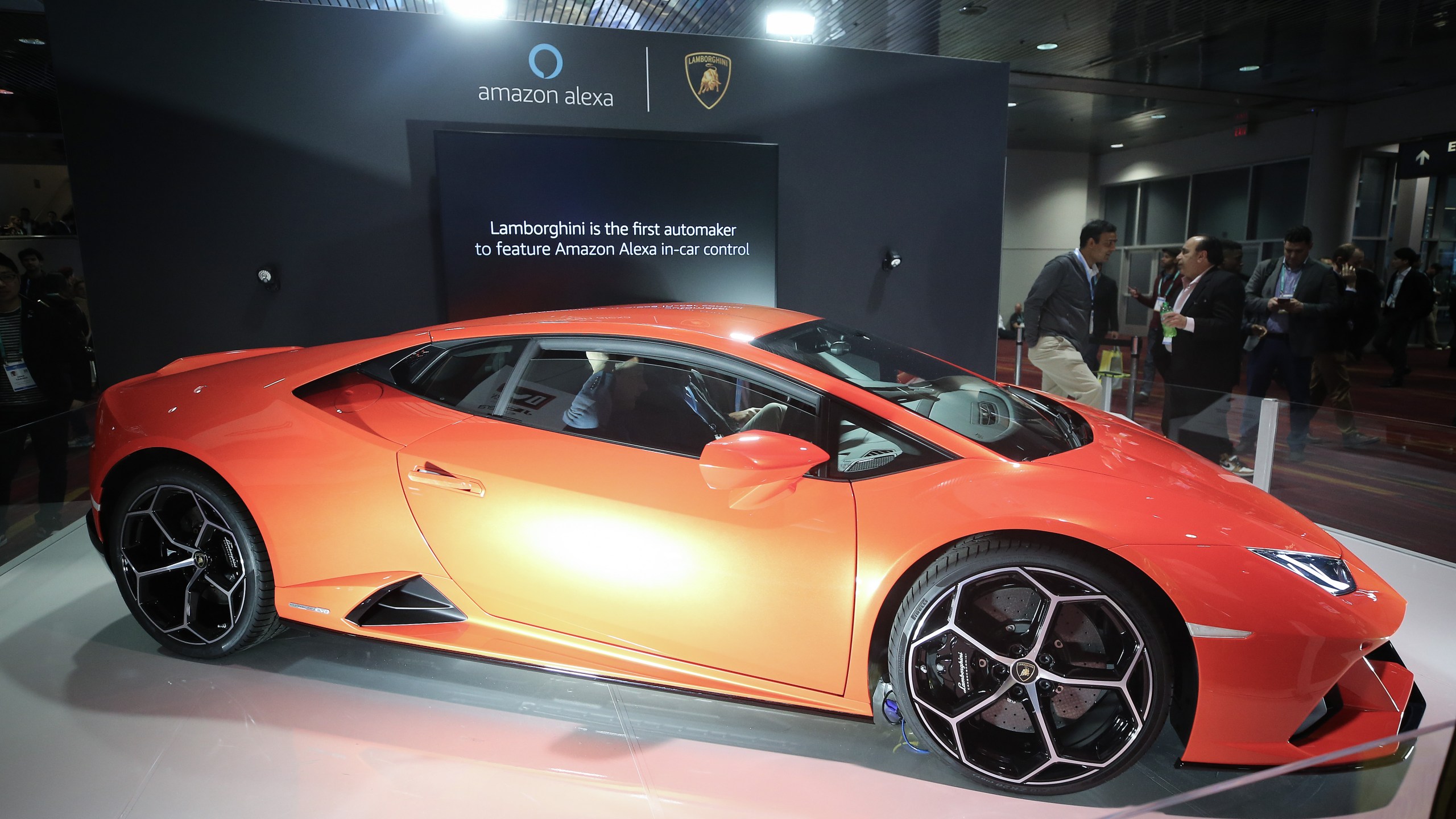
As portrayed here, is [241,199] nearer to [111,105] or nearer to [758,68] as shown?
[111,105]

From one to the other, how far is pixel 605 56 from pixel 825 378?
3186 mm

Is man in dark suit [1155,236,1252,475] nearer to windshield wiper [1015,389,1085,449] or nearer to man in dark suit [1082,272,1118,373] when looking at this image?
man in dark suit [1082,272,1118,373]

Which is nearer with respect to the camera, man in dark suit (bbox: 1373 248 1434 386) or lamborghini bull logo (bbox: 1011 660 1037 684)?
lamborghini bull logo (bbox: 1011 660 1037 684)

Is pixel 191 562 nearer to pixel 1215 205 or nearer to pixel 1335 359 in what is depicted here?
pixel 1335 359

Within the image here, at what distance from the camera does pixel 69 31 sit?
356 cm

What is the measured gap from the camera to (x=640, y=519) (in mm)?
1772

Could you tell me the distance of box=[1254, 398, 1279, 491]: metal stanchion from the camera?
137 inches

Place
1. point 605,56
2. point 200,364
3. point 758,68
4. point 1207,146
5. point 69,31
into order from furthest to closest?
point 1207,146 < point 758,68 < point 605,56 < point 69,31 < point 200,364

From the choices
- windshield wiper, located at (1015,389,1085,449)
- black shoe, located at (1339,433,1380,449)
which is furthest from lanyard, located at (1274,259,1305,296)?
windshield wiper, located at (1015,389,1085,449)

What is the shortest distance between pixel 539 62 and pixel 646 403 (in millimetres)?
2988

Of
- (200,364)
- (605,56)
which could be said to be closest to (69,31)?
(200,364)

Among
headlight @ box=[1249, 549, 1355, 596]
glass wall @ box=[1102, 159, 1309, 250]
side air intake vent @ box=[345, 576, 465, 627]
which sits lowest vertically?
side air intake vent @ box=[345, 576, 465, 627]

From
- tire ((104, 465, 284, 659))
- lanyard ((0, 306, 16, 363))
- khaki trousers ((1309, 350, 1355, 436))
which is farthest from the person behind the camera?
khaki trousers ((1309, 350, 1355, 436))

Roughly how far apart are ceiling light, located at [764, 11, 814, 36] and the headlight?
5445 mm
